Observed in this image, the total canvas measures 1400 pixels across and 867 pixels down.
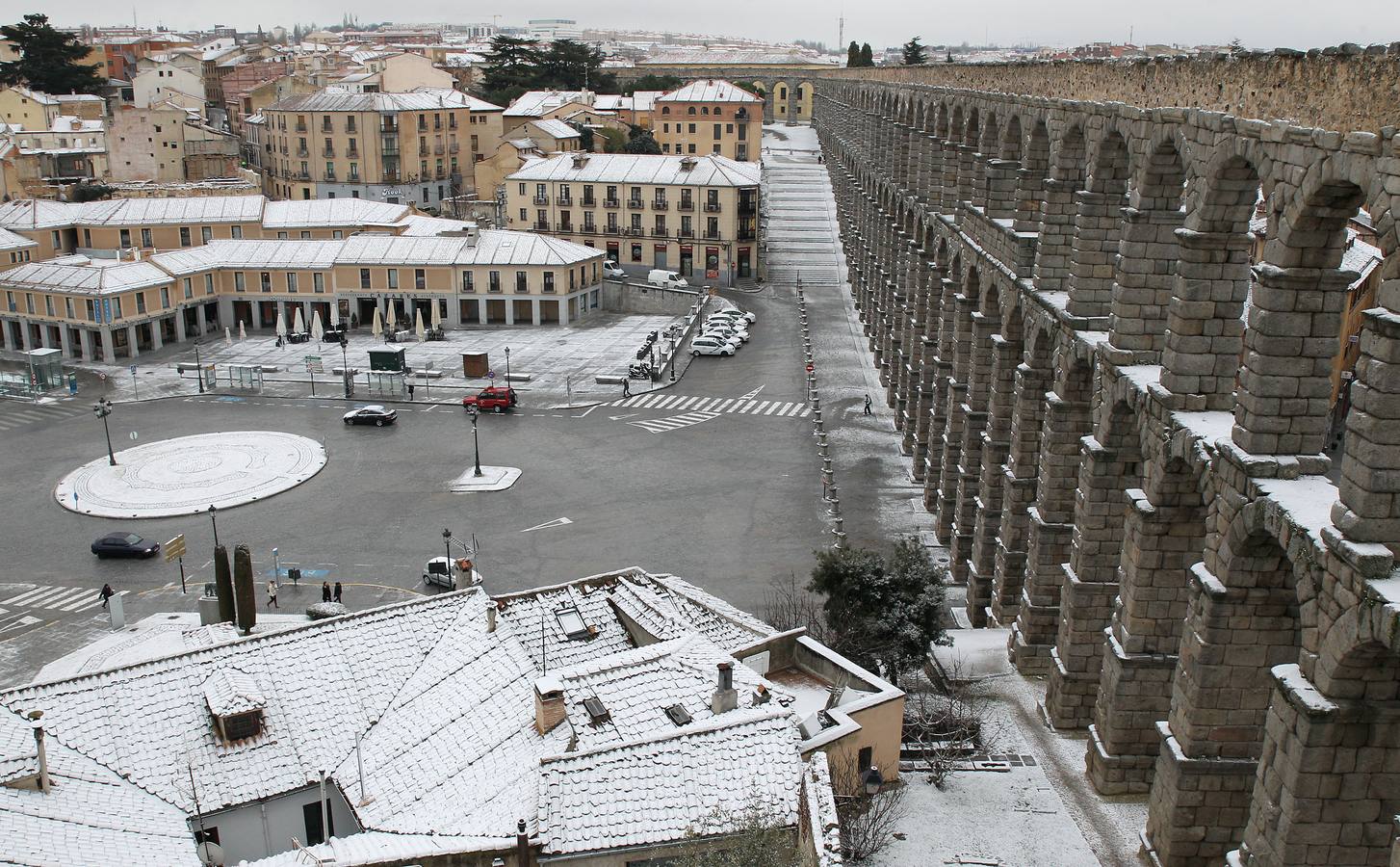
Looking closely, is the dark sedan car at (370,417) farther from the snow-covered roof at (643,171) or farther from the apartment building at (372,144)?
the apartment building at (372,144)

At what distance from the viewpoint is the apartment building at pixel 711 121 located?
448 feet

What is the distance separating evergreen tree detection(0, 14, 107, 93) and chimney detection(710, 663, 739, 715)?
150 meters

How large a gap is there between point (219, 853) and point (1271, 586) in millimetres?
22219

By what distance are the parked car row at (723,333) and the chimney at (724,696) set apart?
56.7 metres

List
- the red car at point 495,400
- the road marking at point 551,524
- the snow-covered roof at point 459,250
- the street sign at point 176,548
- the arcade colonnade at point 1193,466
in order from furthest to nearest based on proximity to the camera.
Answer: the snow-covered roof at point 459,250, the red car at point 495,400, the road marking at point 551,524, the street sign at point 176,548, the arcade colonnade at point 1193,466

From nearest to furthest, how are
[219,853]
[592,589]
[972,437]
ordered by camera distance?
1. [219,853]
2. [592,589]
3. [972,437]

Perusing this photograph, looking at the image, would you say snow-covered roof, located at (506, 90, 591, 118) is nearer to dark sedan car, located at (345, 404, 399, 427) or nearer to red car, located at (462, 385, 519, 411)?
red car, located at (462, 385, 519, 411)

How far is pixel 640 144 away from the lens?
133750 mm

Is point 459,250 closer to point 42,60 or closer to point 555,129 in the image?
point 555,129

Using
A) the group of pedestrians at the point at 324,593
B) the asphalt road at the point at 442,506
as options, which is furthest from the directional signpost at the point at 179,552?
the group of pedestrians at the point at 324,593

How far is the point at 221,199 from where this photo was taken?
3927 inches

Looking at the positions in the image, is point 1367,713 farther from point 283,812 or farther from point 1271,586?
point 283,812

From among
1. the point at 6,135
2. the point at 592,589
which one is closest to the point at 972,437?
the point at 592,589

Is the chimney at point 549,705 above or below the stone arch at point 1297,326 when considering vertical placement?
below
